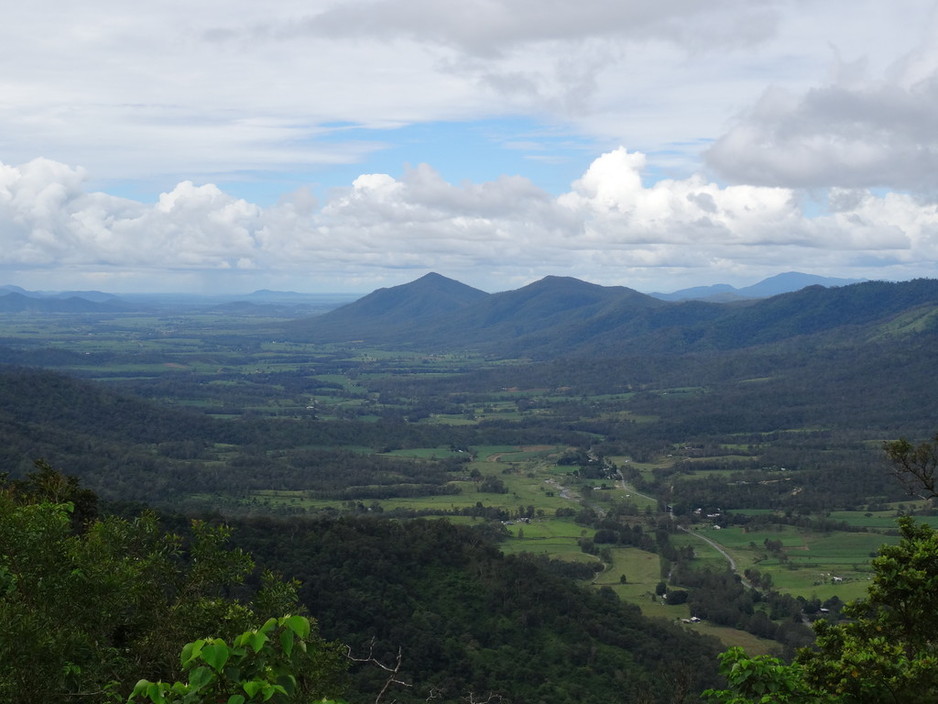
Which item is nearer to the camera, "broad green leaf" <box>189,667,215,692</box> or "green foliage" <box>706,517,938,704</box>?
"broad green leaf" <box>189,667,215,692</box>

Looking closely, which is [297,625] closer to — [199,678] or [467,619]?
[199,678]

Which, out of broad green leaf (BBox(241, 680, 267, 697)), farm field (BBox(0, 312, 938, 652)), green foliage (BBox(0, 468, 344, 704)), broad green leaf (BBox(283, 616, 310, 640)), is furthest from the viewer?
farm field (BBox(0, 312, 938, 652))

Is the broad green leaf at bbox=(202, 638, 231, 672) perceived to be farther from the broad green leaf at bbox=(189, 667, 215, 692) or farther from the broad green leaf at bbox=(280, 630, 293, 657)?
the broad green leaf at bbox=(280, 630, 293, 657)

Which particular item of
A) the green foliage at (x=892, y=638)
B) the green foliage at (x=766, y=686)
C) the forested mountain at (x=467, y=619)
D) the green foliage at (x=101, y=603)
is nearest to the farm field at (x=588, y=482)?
the forested mountain at (x=467, y=619)

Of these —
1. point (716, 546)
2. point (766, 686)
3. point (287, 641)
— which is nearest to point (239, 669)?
point (287, 641)

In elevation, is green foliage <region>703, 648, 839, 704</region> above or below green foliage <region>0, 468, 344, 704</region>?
below

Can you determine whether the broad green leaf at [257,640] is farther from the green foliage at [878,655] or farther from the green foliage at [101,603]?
the green foliage at [878,655]

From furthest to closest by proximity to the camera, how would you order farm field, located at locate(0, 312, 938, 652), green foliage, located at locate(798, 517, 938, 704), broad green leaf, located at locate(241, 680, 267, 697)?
farm field, located at locate(0, 312, 938, 652)
green foliage, located at locate(798, 517, 938, 704)
broad green leaf, located at locate(241, 680, 267, 697)

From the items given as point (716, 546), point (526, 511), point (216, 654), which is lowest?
point (716, 546)

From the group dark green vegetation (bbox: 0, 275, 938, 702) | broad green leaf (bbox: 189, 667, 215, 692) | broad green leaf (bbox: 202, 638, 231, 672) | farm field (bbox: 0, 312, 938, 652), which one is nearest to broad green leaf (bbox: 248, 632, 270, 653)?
broad green leaf (bbox: 202, 638, 231, 672)

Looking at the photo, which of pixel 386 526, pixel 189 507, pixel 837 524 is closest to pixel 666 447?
pixel 837 524

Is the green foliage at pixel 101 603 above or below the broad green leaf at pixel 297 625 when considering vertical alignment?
below

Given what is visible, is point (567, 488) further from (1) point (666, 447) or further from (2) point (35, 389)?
(2) point (35, 389)

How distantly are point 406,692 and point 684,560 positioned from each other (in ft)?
182
